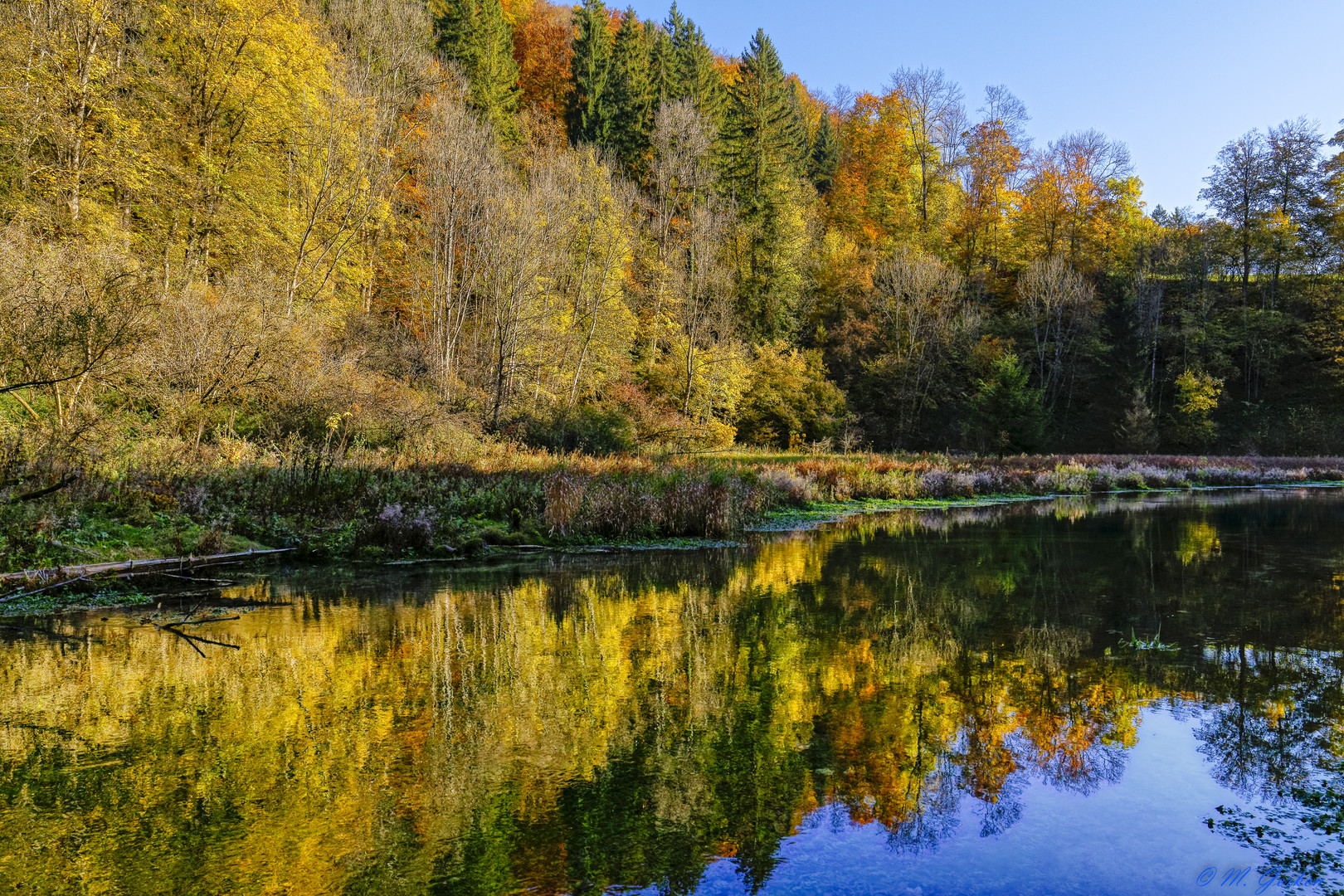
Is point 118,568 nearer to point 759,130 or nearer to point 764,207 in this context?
point 764,207

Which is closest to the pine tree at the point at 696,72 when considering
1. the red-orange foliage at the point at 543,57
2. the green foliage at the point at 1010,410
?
the red-orange foliage at the point at 543,57

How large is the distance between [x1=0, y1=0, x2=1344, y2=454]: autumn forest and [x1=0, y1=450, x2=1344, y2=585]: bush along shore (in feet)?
5.91

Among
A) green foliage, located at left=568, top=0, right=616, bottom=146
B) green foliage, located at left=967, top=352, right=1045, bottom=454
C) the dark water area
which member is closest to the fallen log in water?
the dark water area

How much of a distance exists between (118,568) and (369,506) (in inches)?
134

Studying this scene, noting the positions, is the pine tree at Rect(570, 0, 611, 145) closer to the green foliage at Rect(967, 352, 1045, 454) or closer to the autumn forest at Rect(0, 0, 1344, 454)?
the autumn forest at Rect(0, 0, 1344, 454)

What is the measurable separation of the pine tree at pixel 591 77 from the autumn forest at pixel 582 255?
0.29m

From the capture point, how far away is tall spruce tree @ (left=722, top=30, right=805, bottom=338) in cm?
4216

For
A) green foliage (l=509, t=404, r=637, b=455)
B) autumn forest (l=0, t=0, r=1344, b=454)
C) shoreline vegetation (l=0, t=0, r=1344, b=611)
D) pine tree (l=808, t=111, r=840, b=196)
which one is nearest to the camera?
shoreline vegetation (l=0, t=0, r=1344, b=611)

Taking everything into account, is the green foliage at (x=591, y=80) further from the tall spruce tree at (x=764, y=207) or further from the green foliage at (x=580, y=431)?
the green foliage at (x=580, y=431)

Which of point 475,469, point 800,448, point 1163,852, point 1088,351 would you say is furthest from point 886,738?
point 1088,351

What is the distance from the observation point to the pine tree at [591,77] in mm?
43213

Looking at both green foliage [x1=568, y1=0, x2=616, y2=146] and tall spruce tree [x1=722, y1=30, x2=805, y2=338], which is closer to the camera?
tall spruce tree [x1=722, y1=30, x2=805, y2=338]

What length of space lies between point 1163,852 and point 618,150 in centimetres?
4536

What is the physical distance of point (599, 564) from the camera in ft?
34.2
